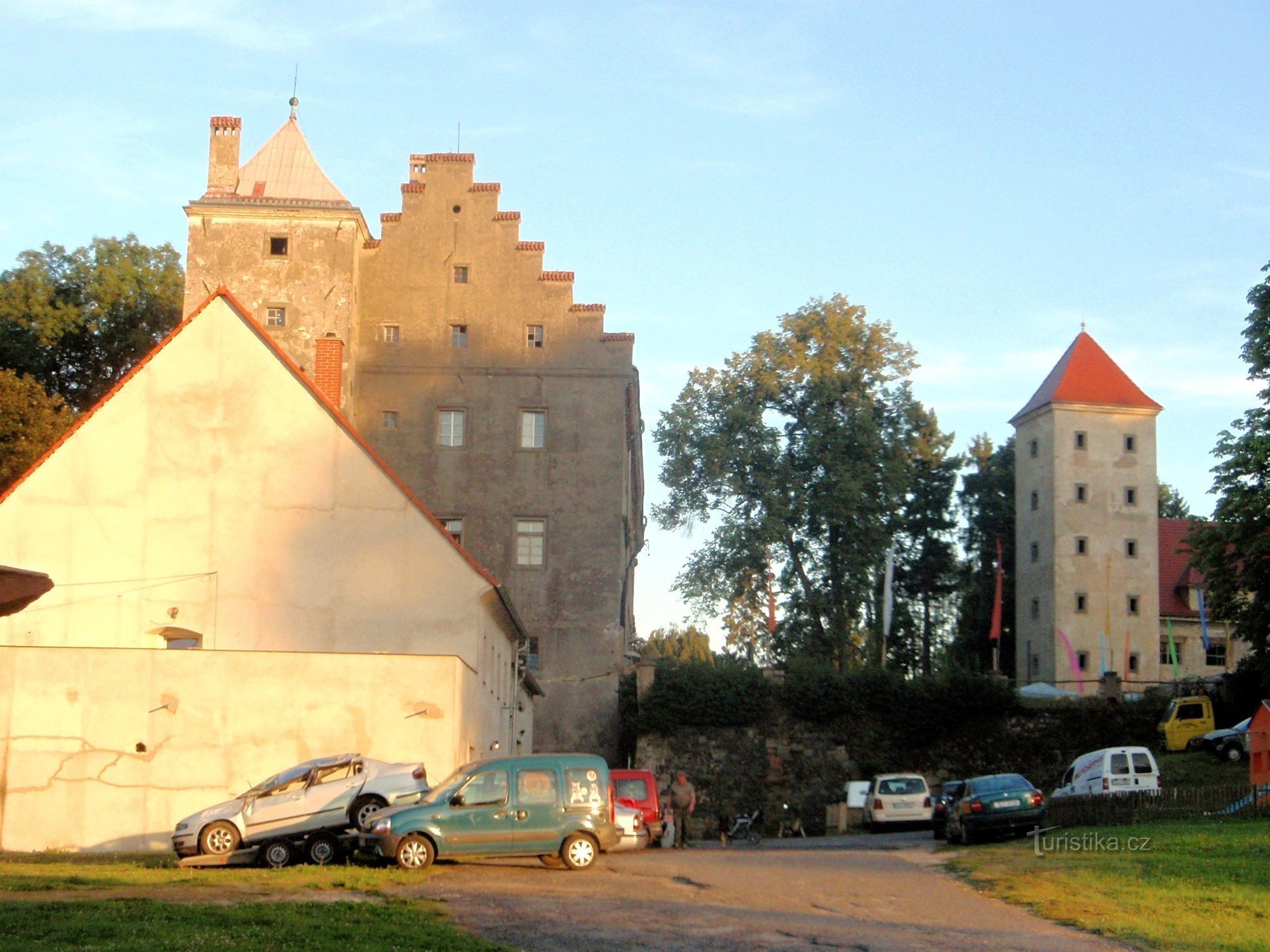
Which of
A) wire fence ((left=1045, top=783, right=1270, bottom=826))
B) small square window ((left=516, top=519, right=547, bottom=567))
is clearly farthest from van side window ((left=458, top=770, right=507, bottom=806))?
small square window ((left=516, top=519, right=547, bottom=567))

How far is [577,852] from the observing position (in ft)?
68.9

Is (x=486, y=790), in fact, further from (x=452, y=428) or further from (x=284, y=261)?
(x=284, y=261)

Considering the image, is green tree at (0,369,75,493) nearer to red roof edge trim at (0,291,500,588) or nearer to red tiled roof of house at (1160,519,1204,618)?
red roof edge trim at (0,291,500,588)

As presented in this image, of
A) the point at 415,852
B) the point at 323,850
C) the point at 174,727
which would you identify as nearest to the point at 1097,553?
the point at 174,727

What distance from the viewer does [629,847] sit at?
27766 millimetres

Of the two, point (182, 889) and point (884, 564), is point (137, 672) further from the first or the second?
point (884, 564)

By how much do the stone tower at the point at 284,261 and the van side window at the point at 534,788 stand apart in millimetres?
31393

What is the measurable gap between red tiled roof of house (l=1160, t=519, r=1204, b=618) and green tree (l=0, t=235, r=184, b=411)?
50.9 m

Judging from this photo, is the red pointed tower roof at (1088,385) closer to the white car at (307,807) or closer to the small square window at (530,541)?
the small square window at (530,541)

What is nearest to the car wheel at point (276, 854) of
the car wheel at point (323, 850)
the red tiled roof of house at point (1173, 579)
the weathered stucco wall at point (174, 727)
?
the car wheel at point (323, 850)

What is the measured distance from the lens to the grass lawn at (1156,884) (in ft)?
49.0

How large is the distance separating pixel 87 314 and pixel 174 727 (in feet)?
117

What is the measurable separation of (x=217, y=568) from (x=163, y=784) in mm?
5433

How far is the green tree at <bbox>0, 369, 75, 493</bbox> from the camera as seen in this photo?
4822 centimetres
